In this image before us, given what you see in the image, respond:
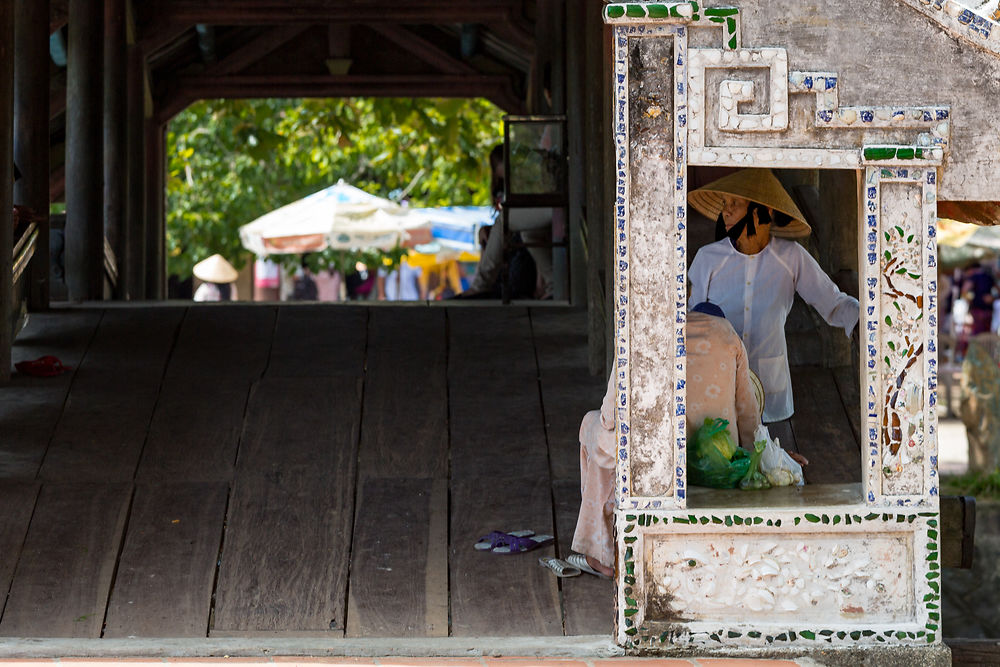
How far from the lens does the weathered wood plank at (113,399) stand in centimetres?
625

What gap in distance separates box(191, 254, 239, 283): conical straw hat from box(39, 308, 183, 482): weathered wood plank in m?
11.5

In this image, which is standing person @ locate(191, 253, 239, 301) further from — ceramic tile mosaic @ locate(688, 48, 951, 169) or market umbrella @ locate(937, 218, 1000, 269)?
ceramic tile mosaic @ locate(688, 48, 951, 169)

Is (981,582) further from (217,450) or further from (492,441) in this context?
(217,450)

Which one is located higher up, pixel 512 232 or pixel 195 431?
pixel 512 232

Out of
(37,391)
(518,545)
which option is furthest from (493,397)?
(37,391)

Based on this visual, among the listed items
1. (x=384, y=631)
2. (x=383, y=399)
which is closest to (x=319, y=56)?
(x=383, y=399)

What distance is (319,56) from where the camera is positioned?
46.9ft

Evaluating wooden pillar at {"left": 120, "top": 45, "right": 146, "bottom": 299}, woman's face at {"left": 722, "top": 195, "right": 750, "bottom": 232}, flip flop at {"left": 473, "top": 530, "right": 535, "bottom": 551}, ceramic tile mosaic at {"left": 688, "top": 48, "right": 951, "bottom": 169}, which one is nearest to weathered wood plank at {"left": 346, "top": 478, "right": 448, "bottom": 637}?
flip flop at {"left": 473, "top": 530, "right": 535, "bottom": 551}

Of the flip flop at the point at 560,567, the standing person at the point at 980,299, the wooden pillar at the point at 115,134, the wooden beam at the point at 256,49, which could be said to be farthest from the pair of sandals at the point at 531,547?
the standing person at the point at 980,299

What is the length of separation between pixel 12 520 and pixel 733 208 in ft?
10.8

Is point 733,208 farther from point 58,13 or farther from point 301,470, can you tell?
point 58,13

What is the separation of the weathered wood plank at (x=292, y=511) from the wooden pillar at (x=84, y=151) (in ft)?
13.5

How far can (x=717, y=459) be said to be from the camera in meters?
5.00

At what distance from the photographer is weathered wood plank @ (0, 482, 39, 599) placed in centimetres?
532
